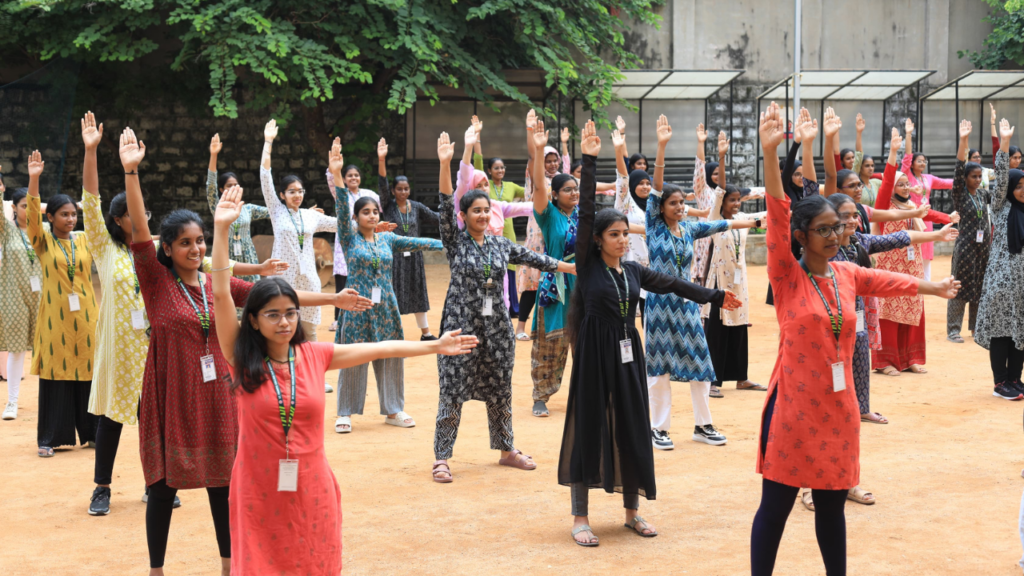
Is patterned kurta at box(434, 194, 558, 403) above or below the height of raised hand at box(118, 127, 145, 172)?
below

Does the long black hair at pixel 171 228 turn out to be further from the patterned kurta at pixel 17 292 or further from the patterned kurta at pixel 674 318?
the patterned kurta at pixel 17 292

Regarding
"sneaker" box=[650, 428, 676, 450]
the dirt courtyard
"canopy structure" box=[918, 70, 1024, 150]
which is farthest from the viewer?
"canopy structure" box=[918, 70, 1024, 150]

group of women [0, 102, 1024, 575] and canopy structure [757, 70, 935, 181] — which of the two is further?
canopy structure [757, 70, 935, 181]

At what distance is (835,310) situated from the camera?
3.41 meters

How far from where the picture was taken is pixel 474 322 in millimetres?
5422

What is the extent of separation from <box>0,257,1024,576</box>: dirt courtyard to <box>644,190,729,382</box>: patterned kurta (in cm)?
56

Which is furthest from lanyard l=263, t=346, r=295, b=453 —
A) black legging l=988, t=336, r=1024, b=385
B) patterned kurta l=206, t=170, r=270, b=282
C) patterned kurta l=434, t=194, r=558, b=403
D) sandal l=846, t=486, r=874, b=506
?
black legging l=988, t=336, r=1024, b=385

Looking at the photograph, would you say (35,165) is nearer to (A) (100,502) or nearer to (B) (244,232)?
(B) (244,232)

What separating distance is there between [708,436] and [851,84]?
47.0ft

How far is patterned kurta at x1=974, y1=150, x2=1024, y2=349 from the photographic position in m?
7.07

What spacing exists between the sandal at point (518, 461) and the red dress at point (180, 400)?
86.3 inches

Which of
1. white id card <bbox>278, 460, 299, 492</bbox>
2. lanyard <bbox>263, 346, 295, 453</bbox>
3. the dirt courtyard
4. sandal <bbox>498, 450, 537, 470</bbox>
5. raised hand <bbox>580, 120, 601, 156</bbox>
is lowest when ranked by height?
the dirt courtyard

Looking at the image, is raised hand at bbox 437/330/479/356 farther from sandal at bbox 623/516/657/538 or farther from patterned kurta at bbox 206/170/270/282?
patterned kurta at bbox 206/170/270/282

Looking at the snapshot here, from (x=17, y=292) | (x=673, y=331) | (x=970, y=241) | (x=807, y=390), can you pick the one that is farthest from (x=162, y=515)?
(x=970, y=241)
